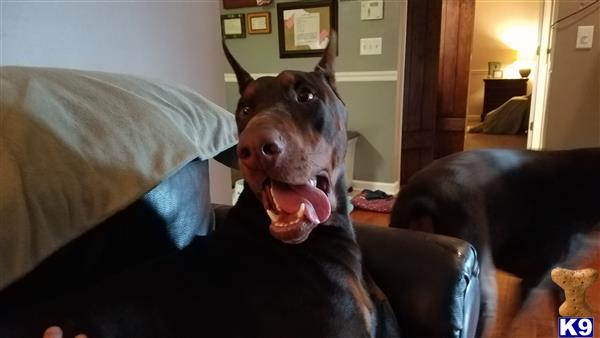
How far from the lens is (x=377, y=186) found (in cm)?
384

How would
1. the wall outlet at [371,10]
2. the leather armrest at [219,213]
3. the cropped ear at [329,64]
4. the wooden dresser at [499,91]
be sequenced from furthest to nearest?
the wooden dresser at [499,91] → the wall outlet at [371,10] → the leather armrest at [219,213] → the cropped ear at [329,64]

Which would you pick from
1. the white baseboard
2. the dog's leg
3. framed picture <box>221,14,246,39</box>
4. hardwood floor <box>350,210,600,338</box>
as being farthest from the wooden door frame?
the dog's leg

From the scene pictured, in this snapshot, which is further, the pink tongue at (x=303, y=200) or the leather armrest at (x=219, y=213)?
the leather armrest at (x=219, y=213)

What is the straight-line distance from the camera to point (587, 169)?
1.51 metres

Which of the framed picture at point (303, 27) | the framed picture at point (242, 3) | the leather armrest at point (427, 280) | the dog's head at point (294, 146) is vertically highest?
the framed picture at point (242, 3)

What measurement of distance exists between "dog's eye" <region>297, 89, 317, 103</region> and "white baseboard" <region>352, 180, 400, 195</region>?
9.55 ft

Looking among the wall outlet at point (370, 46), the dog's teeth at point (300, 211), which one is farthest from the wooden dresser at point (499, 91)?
the dog's teeth at point (300, 211)

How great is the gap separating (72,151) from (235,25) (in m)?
3.55

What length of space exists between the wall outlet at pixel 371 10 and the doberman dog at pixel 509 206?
7.35ft

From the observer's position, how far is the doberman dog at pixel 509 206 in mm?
1335

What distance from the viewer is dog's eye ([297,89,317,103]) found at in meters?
1.01

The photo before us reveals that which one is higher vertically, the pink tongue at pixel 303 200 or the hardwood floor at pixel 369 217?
the pink tongue at pixel 303 200

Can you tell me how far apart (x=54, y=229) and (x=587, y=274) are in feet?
5.44

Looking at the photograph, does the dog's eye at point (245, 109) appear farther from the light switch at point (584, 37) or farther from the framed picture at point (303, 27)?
the light switch at point (584, 37)
